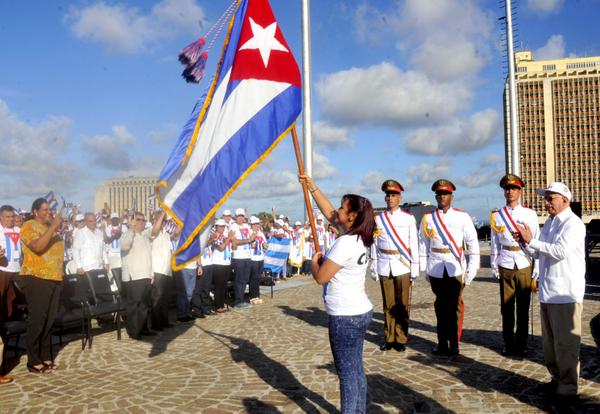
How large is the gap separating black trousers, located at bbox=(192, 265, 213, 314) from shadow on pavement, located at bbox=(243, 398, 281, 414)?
5.89m

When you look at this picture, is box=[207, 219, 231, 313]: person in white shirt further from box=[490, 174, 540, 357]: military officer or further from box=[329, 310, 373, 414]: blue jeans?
box=[329, 310, 373, 414]: blue jeans

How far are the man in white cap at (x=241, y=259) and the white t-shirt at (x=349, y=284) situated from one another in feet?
26.1

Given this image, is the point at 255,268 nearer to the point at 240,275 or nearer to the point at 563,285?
the point at 240,275

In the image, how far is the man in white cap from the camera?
40.2 feet

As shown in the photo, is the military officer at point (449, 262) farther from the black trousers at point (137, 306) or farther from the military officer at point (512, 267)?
the black trousers at point (137, 306)

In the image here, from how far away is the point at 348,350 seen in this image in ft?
14.1

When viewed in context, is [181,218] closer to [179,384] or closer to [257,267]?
[179,384]

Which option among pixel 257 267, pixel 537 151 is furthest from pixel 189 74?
pixel 537 151

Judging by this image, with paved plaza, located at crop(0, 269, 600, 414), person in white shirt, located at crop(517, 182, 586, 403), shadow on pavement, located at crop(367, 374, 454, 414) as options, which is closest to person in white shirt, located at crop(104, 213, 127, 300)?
paved plaza, located at crop(0, 269, 600, 414)

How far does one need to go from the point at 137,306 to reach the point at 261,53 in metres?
5.28

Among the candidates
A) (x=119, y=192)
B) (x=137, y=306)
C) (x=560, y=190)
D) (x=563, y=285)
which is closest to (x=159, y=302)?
(x=137, y=306)

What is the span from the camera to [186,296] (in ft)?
35.1

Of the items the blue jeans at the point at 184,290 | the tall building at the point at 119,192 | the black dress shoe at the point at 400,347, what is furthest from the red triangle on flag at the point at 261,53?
the tall building at the point at 119,192

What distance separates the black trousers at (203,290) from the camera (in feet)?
37.2
